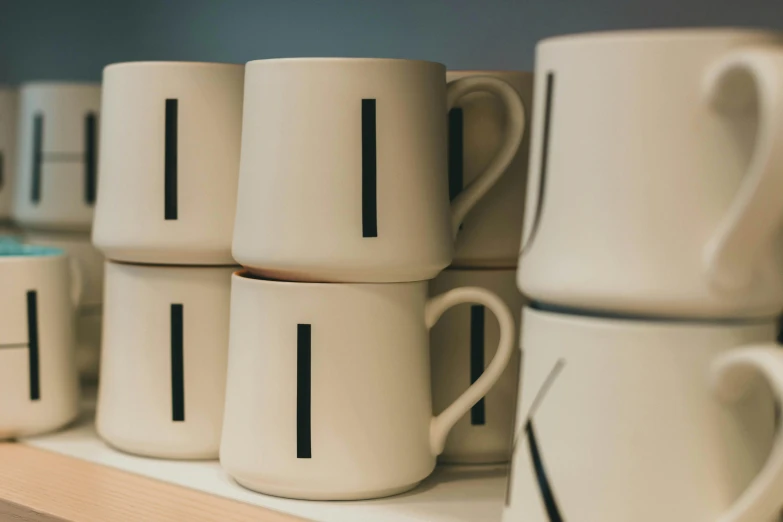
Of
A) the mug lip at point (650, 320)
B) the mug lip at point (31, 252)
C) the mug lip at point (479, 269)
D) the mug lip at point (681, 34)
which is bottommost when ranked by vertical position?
the mug lip at point (31, 252)

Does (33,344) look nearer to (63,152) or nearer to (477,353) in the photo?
(63,152)

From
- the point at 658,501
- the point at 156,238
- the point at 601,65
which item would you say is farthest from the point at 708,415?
the point at 156,238

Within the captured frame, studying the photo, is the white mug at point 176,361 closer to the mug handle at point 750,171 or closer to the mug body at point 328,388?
the mug body at point 328,388

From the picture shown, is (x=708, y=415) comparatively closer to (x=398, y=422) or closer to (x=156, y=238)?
(x=398, y=422)

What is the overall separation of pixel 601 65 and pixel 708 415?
0.52 ft

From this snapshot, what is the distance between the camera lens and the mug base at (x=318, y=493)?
23.3 inches

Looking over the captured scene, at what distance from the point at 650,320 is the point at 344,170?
198mm

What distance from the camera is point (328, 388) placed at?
59 cm

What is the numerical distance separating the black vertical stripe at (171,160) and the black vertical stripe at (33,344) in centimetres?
14

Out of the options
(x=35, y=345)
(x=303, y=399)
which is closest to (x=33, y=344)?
(x=35, y=345)

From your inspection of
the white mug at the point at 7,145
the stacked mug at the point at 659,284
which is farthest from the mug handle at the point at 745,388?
the white mug at the point at 7,145

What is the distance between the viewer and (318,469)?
1.93 feet

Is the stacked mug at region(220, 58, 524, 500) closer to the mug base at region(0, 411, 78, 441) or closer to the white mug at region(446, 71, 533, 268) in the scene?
the white mug at region(446, 71, 533, 268)

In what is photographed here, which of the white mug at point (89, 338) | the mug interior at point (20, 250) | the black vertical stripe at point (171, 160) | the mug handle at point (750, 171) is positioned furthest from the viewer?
the white mug at point (89, 338)
